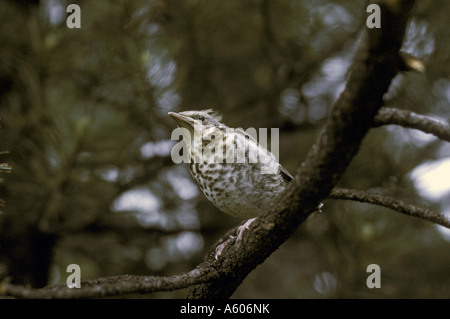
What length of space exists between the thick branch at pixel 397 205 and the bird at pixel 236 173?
1.56ft

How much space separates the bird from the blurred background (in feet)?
1.32

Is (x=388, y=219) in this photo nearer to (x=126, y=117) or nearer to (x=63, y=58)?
(x=126, y=117)

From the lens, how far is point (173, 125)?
6.80 ft

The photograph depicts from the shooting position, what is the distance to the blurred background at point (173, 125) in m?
1.85

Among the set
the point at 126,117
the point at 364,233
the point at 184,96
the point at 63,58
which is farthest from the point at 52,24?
the point at 364,233

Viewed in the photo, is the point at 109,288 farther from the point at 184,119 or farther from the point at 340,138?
the point at 184,119

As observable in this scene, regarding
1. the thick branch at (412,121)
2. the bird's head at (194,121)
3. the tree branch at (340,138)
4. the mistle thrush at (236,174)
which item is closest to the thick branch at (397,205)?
the tree branch at (340,138)

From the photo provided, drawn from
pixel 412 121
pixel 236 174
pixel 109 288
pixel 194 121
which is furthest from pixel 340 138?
pixel 194 121

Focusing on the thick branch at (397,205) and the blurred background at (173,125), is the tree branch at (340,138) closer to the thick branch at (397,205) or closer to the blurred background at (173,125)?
the thick branch at (397,205)

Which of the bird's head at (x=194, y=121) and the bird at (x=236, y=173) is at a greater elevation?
the bird's head at (x=194, y=121)

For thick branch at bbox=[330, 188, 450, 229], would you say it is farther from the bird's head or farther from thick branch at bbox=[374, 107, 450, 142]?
the bird's head

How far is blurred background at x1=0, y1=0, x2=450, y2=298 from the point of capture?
6.08ft

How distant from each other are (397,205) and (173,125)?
46.4 inches
